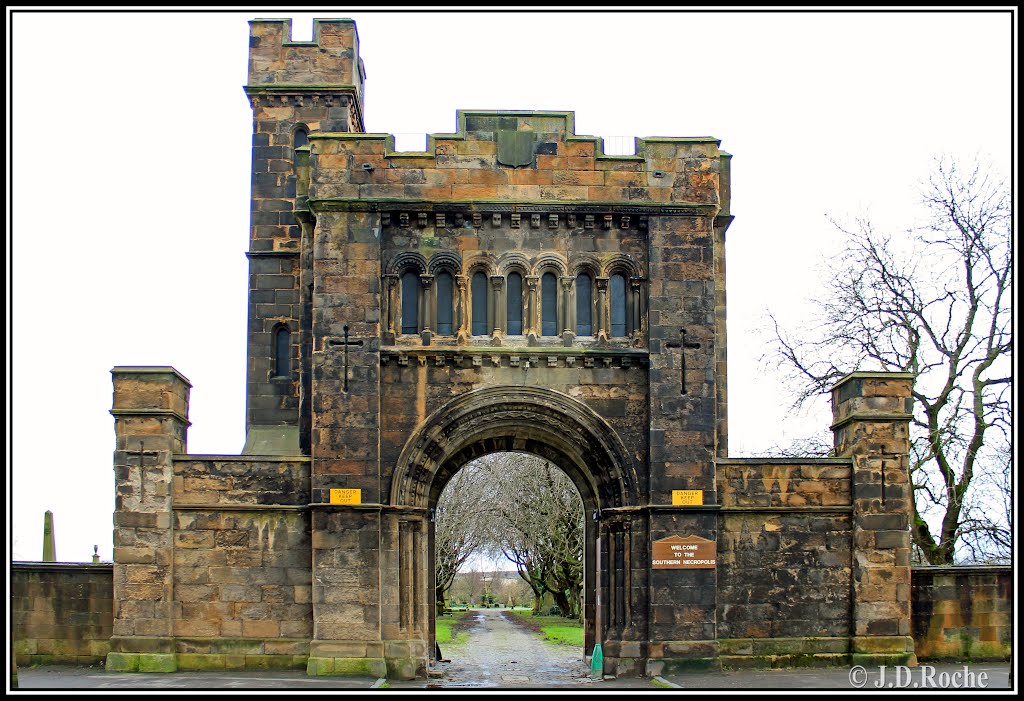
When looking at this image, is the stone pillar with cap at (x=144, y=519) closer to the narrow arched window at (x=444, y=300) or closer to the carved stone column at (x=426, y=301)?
the carved stone column at (x=426, y=301)

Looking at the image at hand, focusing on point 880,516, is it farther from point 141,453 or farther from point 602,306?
point 141,453

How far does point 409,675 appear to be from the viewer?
69.9 ft

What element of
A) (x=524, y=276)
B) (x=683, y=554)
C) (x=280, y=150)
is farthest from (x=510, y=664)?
(x=280, y=150)

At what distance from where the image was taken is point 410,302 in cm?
2248

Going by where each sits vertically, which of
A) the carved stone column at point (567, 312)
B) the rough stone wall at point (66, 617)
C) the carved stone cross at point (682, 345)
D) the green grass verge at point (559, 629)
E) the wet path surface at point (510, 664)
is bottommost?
the green grass verge at point (559, 629)

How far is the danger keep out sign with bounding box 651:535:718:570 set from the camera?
70.7 ft

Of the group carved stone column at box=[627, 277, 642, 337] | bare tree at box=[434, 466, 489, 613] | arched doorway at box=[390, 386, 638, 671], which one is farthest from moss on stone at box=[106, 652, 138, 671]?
Answer: bare tree at box=[434, 466, 489, 613]

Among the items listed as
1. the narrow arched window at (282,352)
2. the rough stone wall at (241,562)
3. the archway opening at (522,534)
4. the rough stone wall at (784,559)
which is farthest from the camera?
the archway opening at (522,534)

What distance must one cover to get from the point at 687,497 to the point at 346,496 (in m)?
5.80

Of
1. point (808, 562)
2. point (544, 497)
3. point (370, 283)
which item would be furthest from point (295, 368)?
point (544, 497)

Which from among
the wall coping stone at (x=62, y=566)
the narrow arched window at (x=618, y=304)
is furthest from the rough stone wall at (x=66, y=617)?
the narrow arched window at (x=618, y=304)

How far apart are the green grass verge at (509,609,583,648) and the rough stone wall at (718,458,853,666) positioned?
12.0 meters

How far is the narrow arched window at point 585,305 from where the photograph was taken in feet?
74.1

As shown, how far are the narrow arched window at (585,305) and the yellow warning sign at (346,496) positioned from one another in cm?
478
